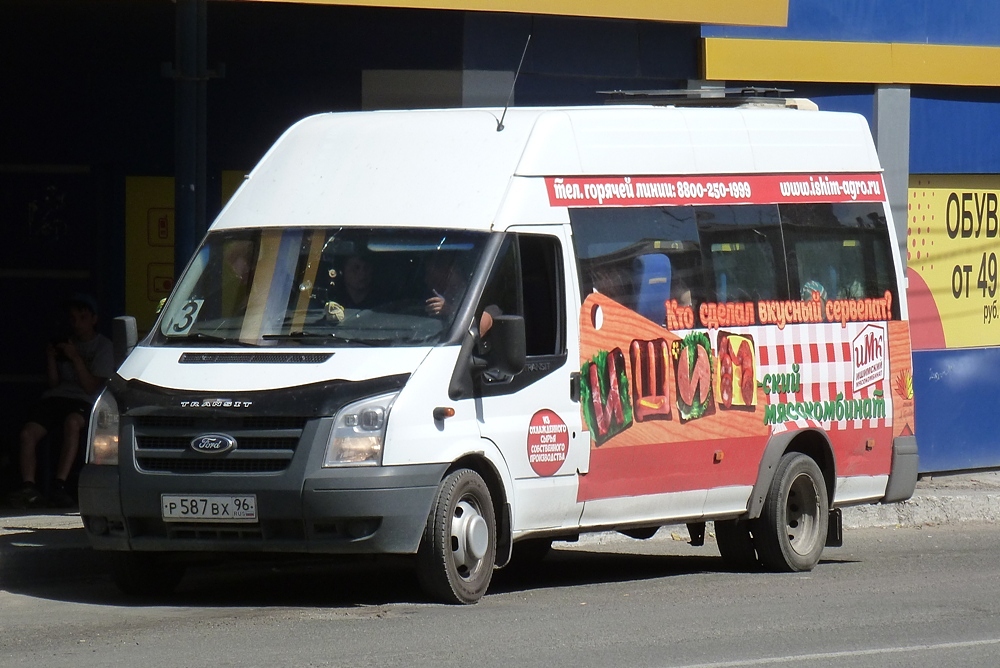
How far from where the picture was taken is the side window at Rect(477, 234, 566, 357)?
9281mm

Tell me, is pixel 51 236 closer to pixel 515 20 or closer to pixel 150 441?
pixel 515 20

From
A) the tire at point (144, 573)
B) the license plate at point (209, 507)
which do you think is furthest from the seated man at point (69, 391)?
the license plate at point (209, 507)

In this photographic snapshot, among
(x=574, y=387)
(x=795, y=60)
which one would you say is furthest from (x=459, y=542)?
(x=795, y=60)

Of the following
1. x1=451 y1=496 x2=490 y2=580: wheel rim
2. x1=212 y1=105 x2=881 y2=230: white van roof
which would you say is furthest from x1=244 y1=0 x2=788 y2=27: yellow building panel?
x1=451 y1=496 x2=490 y2=580: wheel rim

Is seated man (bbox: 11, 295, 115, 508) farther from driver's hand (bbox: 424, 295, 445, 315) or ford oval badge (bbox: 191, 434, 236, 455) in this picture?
driver's hand (bbox: 424, 295, 445, 315)

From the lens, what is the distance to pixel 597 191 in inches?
384

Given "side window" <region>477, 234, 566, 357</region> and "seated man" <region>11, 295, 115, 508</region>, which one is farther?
"seated man" <region>11, 295, 115, 508</region>

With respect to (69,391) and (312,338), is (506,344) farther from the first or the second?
(69,391)

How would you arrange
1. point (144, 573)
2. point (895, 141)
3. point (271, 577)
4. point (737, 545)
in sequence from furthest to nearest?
1. point (895, 141)
2. point (737, 545)
3. point (271, 577)
4. point (144, 573)

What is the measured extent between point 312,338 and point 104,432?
3.76 ft

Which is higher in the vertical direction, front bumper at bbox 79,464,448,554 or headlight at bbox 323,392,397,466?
headlight at bbox 323,392,397,466

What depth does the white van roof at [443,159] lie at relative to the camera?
9305 millimetres

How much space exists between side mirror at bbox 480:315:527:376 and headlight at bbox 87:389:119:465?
1.86 meters

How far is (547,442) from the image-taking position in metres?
9.27
